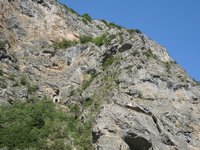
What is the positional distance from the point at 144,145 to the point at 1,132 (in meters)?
8.46

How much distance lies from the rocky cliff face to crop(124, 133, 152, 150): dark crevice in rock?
2.3 inches

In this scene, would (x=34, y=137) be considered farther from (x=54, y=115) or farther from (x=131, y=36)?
(x=131, y=36)

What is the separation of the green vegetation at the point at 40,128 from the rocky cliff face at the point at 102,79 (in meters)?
0.89

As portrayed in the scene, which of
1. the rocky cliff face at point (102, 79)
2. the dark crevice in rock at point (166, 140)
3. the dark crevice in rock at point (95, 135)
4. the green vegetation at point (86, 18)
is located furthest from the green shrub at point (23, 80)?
the green vegetation at point (86, 18)

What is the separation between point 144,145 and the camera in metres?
26.2

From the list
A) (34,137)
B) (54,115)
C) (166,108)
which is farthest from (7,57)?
(166,108)

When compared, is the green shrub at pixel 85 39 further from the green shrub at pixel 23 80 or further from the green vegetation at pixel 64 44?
the green shrub at pixel 23 80

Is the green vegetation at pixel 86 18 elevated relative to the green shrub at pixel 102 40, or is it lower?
elevated

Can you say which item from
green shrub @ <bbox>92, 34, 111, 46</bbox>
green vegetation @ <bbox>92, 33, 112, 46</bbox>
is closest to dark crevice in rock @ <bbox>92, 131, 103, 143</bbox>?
green vegetation @ <bbox>92, 33, 112, 46</bbox>

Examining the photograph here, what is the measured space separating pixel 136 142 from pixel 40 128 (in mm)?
5886

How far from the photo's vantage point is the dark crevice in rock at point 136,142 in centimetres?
2584

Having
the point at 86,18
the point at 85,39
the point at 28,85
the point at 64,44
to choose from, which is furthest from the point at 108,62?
the point at 86,18

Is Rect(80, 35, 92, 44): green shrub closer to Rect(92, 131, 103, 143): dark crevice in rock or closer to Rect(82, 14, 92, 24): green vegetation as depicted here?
Rect(82, 14, 92, 24): green vegetation

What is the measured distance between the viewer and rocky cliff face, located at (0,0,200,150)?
2702 cm
